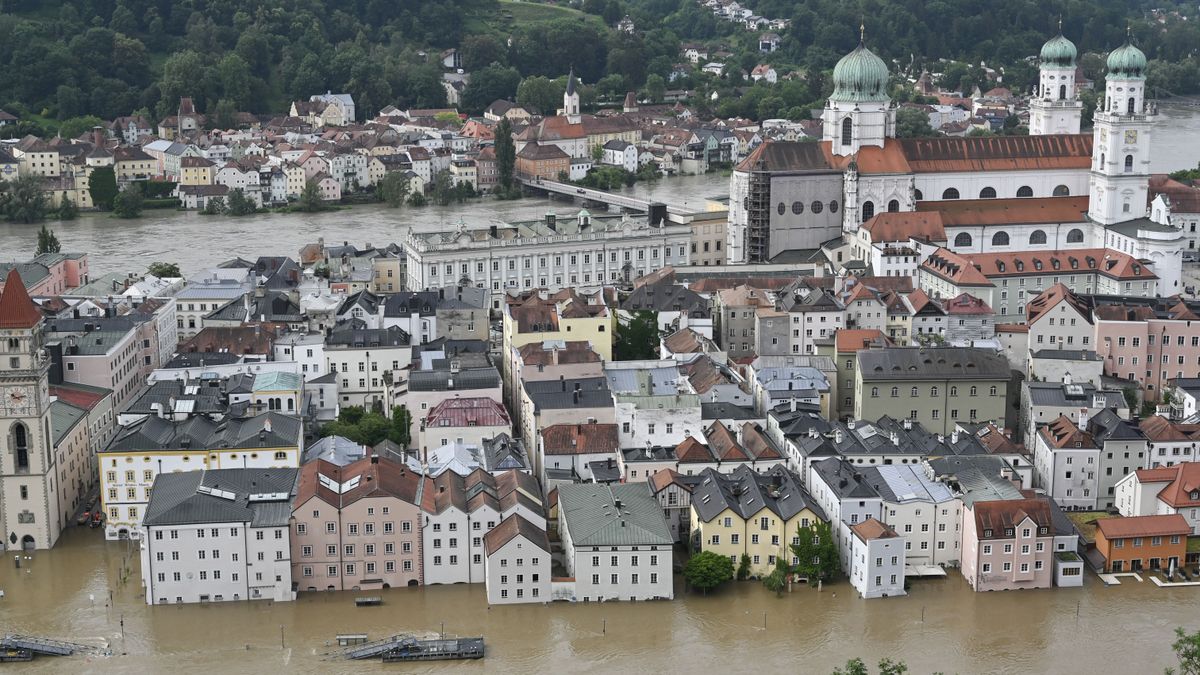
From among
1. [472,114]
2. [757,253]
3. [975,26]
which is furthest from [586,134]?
[975,26]

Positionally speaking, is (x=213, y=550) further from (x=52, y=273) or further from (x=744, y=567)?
(x=52, y=273)

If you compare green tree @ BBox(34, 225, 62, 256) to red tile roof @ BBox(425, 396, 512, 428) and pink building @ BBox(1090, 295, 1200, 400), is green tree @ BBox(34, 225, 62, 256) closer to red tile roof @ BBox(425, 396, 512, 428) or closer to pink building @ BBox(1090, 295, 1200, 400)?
red tile roof @ BBox(425, 396, 512, 428)

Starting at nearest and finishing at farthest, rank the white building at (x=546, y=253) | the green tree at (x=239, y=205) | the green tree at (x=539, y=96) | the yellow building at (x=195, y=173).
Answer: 1. the white building at (x=546, y=253)
2. the green tree at (x=239, y=205)
3. the yellow building at (x=195, y=173)
4. the green tree at (x=539, y=96)

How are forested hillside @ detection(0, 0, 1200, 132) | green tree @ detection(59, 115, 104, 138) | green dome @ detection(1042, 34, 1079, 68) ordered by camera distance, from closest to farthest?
1. green dome @ detection(1042, 34, 1079, 68)
2. green tree @ detection(59, 115, 104, 138)
3. forested hillside @ detection(0, 0, 1200, 132)

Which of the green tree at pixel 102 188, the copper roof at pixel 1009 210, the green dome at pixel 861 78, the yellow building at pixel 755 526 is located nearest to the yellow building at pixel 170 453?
the yellow building at pixel 755 526

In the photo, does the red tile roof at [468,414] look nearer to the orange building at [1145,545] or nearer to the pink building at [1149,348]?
the orange building at [1145,545]

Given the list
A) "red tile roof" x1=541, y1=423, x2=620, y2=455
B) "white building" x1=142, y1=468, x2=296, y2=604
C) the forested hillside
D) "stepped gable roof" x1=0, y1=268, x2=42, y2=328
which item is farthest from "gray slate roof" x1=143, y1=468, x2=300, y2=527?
the forested hillside

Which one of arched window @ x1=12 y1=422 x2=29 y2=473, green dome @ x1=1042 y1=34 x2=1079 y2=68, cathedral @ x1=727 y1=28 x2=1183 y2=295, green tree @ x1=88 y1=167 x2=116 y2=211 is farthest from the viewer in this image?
green tree @ x1=88 y1=167 x2=116 y2=211
